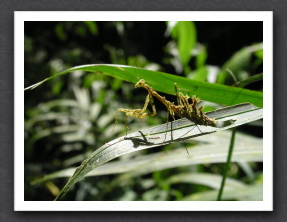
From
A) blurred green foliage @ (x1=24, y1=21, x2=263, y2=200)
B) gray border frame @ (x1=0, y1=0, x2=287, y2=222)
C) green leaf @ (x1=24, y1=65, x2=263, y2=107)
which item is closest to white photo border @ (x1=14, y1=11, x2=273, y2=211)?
gray border frame @ (x1=0, y1=0, x2=287, y2=222)

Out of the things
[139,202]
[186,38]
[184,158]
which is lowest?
[139,202]

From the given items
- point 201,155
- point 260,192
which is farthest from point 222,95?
point 260,192

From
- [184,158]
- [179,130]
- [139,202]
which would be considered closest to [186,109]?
[179,130]

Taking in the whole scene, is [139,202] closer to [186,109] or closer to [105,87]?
[186,109]

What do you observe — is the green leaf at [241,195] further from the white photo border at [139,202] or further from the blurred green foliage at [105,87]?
the blurred green foliage at [105,87]

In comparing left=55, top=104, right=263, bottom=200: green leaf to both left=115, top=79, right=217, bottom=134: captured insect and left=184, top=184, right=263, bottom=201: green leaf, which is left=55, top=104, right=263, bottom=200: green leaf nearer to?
left=115, top=79, right=217, bottom=134: captured insect

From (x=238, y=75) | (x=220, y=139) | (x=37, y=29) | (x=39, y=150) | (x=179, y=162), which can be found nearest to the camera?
(x=179, y=162)

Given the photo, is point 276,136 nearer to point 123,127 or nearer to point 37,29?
point 123,127
